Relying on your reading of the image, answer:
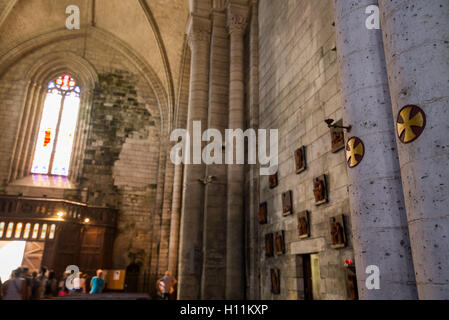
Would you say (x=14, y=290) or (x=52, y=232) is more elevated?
(x=52, y=232)

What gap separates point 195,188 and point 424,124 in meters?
7.67

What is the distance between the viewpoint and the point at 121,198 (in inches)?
642

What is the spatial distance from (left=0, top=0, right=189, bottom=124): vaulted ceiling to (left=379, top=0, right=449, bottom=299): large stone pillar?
45.2 feet

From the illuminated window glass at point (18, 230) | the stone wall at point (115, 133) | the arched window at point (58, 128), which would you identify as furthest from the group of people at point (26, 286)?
the arched window at point (58, 128)

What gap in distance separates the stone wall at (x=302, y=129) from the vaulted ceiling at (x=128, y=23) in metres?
7.98

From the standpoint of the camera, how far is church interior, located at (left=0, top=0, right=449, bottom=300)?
327cm

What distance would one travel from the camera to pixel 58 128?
1709 cm

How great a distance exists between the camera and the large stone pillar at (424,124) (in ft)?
9.02

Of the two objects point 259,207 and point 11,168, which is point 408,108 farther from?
point 11,168

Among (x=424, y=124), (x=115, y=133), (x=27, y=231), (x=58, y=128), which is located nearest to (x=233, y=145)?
(x=424, y=124)

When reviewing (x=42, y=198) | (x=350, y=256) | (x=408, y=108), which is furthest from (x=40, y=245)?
(x=408, y=108)

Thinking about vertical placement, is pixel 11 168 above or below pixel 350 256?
above

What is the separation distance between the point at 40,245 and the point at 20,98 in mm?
7009

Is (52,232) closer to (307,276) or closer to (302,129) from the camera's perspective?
(307,276)
